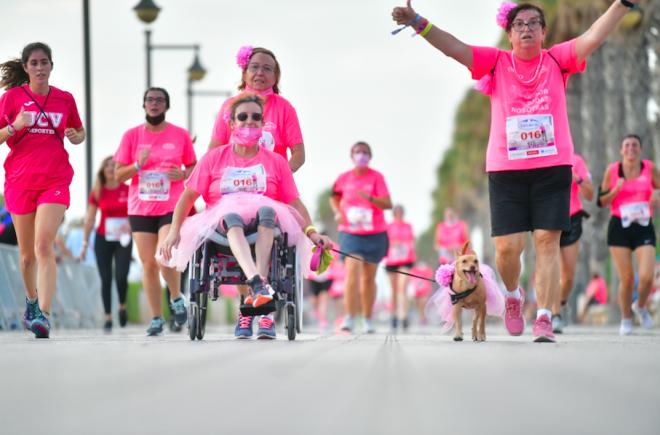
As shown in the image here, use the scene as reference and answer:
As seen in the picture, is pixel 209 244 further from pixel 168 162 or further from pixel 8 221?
pixel 8 221

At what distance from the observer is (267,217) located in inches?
396

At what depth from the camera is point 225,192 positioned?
10578 millimetres

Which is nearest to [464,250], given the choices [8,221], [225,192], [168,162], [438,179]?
[225,192]

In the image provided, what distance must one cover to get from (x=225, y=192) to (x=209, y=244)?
1.47 ft

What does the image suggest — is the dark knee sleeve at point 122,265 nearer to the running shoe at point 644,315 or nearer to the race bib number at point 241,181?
the running shoe at point 644,315

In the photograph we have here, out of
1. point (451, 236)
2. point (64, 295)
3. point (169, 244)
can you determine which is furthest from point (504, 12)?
point (451, 236)

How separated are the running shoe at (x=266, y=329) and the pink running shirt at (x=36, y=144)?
2382 mm

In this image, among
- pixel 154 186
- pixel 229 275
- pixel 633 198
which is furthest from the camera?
pixel 633 198

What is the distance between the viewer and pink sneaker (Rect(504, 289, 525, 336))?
36.1 feet

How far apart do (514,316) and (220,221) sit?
97.6 inches

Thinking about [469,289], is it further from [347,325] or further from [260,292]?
[347,325]

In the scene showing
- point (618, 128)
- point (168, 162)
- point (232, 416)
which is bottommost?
point (232, 416)

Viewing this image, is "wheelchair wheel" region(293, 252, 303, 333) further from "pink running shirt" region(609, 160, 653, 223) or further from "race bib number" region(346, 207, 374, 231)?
"race bib number" region(346, 207, 374, 231)

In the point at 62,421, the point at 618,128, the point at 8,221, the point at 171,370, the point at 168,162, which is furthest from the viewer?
the point at 618,128
